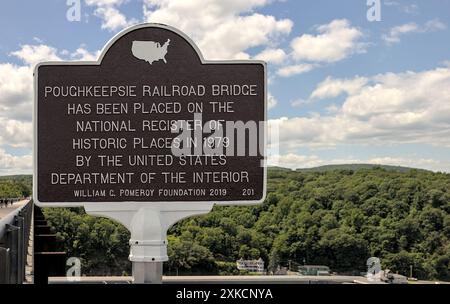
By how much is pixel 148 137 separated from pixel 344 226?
3635cm

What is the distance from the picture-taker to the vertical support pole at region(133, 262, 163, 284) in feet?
19.1

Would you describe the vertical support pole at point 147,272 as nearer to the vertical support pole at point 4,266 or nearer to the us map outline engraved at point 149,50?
the vertical support pole at point 4,266

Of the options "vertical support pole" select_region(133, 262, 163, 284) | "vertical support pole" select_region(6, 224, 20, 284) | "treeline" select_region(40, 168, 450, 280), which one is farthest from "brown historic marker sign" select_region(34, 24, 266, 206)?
"treeline" select_region(40, 168, 450, 280)

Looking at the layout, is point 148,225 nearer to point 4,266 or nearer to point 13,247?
point 13,247

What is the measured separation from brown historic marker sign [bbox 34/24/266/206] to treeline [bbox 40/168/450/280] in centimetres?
2198

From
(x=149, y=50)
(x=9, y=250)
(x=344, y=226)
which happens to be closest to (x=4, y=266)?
(x=9, y=250)

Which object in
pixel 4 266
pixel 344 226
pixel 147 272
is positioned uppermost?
pixel 4 266

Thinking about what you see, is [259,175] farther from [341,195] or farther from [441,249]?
[441,249]

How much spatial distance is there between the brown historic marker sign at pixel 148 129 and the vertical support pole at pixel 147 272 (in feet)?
2.37

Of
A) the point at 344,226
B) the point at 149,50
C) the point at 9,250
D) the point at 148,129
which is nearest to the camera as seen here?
the point at 9,250

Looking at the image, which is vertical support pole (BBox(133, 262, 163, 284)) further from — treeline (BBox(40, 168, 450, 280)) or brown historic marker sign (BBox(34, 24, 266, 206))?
treeline (BBox(40, 168, 450, 280))

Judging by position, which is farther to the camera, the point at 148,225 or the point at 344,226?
the point at 344,226

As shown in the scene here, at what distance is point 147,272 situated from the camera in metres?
5.84
